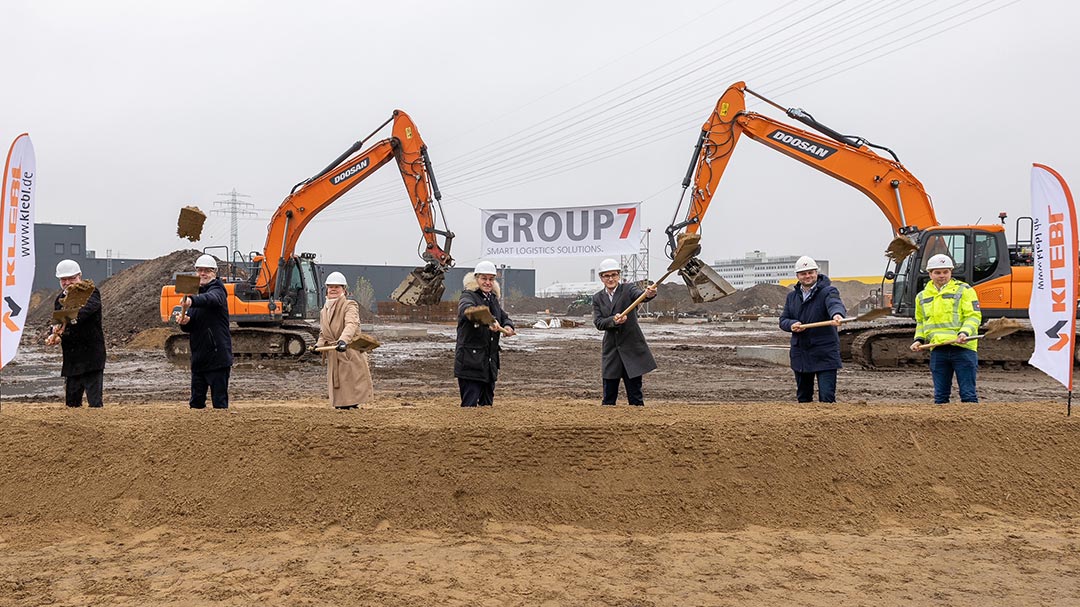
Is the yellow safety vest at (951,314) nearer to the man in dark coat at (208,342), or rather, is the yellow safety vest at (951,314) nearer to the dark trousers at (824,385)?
the dark trousers at (824,385)

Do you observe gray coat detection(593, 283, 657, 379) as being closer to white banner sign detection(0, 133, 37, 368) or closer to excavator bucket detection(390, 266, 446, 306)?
white banner sign detection(0, 133, 37, 368)

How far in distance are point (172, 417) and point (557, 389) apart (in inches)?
292

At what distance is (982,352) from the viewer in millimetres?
12750

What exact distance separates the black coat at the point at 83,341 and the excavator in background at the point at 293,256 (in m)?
8.23

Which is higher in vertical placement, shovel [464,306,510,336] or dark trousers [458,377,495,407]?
shovel [464,306,510,336]

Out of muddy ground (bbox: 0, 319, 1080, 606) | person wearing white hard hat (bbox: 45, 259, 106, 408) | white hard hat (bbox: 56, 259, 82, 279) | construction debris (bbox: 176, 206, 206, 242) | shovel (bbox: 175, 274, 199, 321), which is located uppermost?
construction debris (bbox: 176, 206, 206, 242)

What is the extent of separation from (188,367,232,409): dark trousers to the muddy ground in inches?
30.6

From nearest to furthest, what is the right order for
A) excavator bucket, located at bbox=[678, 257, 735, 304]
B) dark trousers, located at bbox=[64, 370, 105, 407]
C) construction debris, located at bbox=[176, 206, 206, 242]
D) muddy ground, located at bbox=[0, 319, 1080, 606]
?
muddy ground, located at bbox=[0, 319, 1080, 606] → dark trousers, located at bbox=[64, 370, 105, 407] → construction debris, located at bbox=[176, 206, 206, 242] → excavator bucket, located at bbox=[678, 257, 735, 304]

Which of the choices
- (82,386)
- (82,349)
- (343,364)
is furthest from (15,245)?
(343,364)

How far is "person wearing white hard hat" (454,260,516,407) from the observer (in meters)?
5.60

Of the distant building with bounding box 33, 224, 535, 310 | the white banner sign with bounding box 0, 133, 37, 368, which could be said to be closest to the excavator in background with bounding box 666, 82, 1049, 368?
the white banner sign with bounding box 0, 133, 37, 368

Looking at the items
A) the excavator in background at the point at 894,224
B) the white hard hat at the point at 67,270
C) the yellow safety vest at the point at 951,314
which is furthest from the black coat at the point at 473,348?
the excavator in background at the point at 894,224

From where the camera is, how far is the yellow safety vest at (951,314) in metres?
5.98

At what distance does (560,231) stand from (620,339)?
12.3 m
